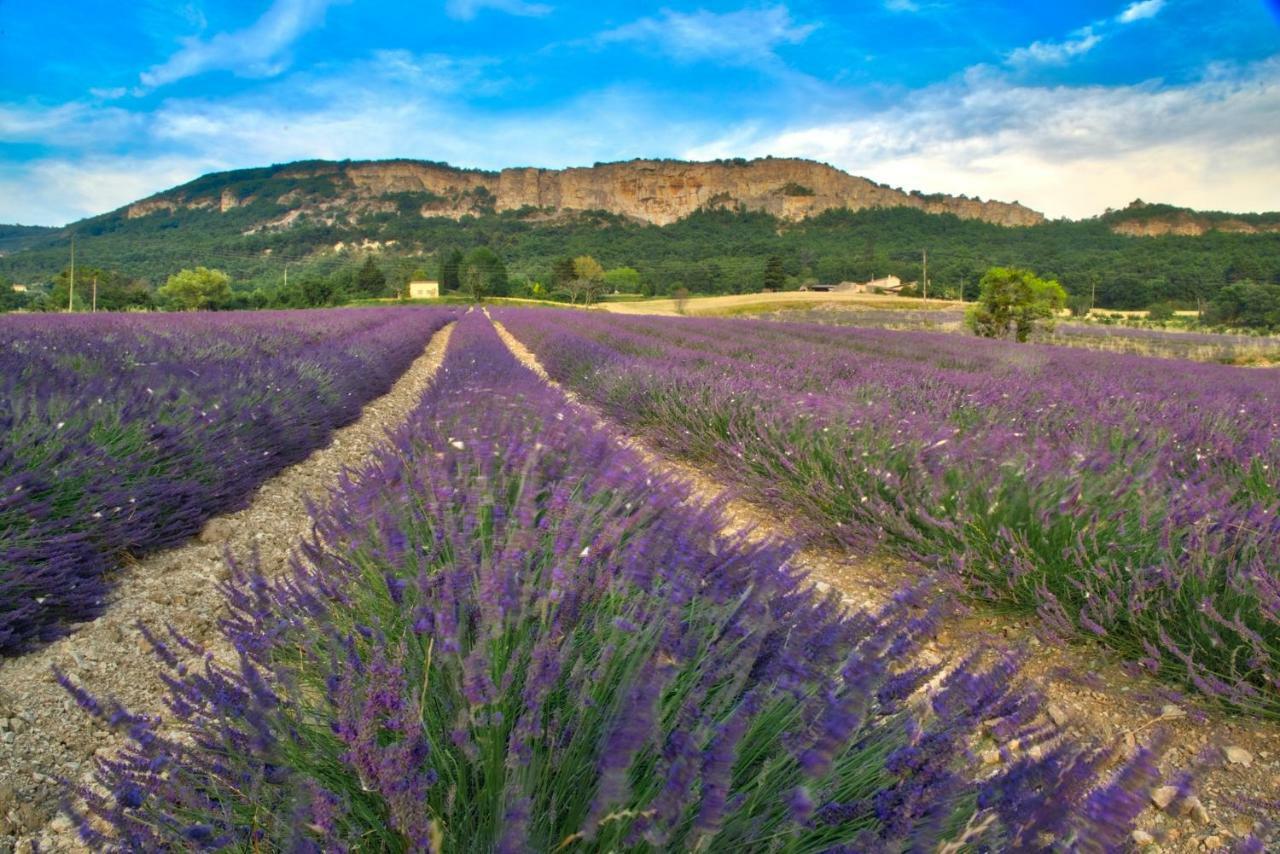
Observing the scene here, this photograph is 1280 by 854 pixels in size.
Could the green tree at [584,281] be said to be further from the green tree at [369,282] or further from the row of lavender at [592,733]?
the row of lavender at [592,733]

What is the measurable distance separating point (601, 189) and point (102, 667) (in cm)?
14899

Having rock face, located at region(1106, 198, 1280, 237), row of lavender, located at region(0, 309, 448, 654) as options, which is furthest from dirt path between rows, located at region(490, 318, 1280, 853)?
rock face, located at region(1106, 198, 1280, 237)

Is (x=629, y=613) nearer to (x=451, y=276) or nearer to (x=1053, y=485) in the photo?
(x=1053, y=485)

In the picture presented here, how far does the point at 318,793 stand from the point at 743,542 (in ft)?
4.35

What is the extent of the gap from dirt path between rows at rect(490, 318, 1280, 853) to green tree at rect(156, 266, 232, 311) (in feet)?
174

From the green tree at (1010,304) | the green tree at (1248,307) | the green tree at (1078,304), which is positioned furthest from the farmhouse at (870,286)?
the green tree at (1010,304)

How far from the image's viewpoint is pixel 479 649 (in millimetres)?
997

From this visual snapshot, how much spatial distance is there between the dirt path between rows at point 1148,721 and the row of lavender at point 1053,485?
3.7 inches

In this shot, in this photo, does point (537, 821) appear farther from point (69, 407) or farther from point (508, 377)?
point (508, 377)

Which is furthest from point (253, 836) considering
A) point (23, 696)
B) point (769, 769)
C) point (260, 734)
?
point (23, 696)

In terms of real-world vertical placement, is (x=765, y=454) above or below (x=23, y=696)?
above

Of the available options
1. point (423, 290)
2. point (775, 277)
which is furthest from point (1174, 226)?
point (423, 290)

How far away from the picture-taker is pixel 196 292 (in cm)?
4891

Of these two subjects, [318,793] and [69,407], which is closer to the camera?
[318,793]
